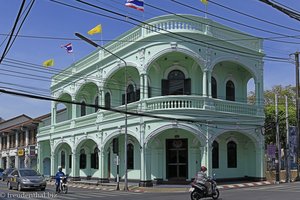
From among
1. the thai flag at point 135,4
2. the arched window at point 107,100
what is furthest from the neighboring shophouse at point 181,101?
the thai flag at point 135,4

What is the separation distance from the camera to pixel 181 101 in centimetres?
2961

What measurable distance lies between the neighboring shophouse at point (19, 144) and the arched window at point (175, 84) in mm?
25460

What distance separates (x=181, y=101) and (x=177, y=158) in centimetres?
448

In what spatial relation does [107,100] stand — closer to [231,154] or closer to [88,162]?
[88,162]

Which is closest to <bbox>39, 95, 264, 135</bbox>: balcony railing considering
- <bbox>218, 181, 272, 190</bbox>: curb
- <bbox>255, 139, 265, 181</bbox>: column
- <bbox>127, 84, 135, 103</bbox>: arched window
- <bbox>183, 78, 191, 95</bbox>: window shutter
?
<bbox>127, 84, 135, 103</bbox>: arched window

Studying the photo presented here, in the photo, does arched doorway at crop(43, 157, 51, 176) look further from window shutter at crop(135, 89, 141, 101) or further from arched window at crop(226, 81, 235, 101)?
arched window at crop(226, 81, 235, 101)

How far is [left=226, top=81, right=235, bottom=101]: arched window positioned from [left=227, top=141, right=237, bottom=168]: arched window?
3399 millimetres

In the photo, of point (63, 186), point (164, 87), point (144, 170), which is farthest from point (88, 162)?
point (63, 186)

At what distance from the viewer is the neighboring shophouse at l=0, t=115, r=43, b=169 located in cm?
5603

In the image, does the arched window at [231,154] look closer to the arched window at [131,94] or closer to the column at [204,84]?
the column at [204,84]

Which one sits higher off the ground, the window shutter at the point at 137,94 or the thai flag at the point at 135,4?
the thai flag at the point at 135,4

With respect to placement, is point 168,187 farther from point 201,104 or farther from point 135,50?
point 135,50

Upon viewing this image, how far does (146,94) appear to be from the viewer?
1222 inches

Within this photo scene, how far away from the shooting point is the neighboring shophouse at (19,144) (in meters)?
56.0
